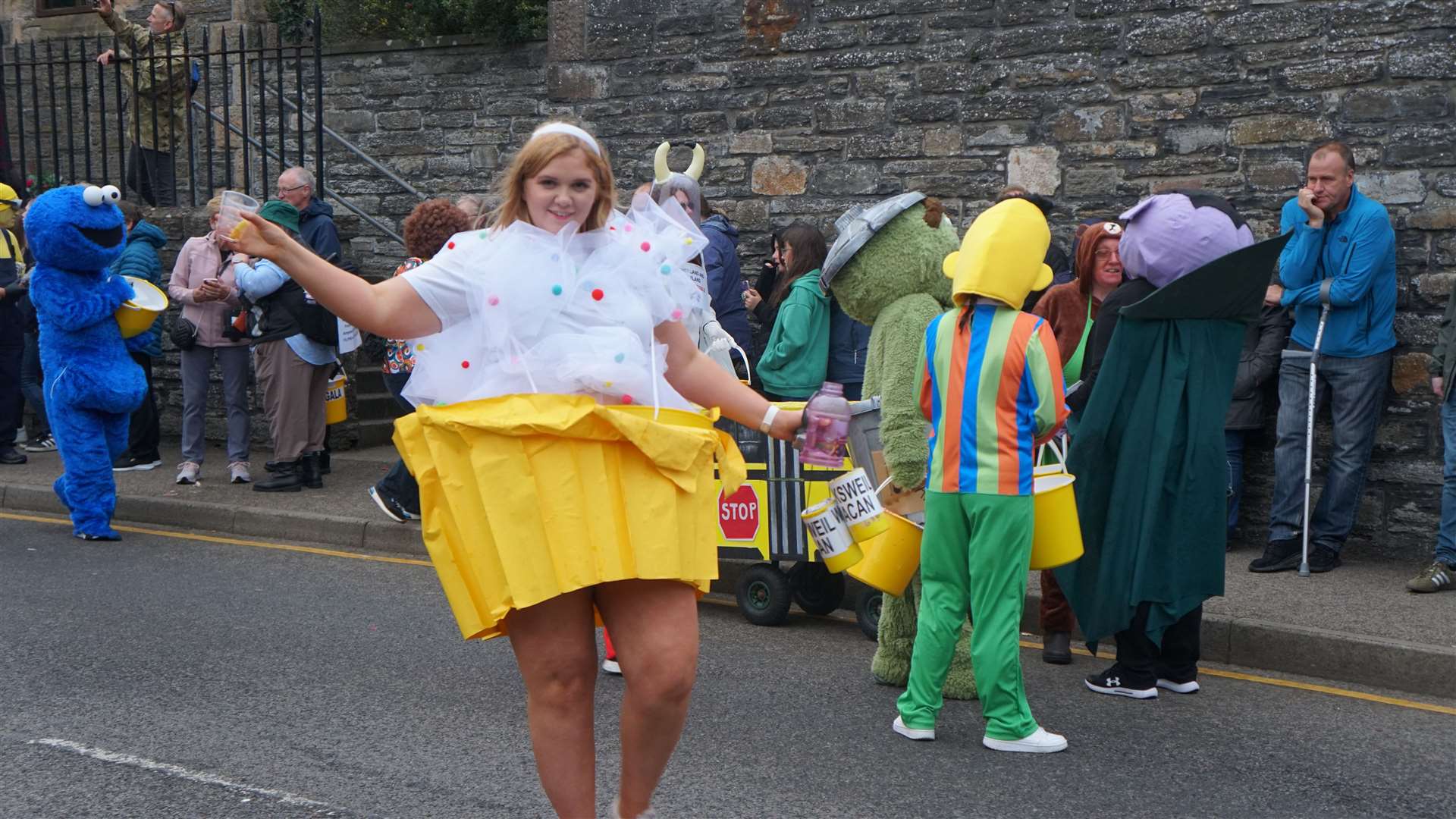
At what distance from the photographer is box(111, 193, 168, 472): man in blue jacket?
432 inches

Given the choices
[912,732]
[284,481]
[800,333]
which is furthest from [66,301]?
[912,732]

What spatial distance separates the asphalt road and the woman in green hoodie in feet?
4.18

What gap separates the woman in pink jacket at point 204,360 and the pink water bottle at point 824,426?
799 cm

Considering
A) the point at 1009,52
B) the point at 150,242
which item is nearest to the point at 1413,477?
the point at 1009,52

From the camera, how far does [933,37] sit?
976 centimetres

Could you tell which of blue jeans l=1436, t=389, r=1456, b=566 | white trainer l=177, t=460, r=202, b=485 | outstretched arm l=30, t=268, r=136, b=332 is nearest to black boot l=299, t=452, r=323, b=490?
white trainer l=177, t=460, r=202, b=485

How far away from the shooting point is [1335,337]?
25.6ft

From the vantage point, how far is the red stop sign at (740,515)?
22.7 ft

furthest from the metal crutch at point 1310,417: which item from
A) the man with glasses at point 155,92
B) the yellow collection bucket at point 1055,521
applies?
the man with glasses at point 155,92

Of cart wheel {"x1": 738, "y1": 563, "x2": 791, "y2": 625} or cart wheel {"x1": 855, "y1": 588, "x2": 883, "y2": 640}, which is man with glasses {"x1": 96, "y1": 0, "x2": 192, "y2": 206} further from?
cart wheel {"x1": 855, "y1": 588, "x2": 883, "y2": 640}

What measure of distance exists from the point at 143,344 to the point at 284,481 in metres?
1.60

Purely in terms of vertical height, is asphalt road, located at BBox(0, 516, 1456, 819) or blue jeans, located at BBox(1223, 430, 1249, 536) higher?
blue jeans, located at BBox(1223, 430, 1249, 536)

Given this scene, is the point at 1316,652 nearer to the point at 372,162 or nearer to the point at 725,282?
the point at 725,282

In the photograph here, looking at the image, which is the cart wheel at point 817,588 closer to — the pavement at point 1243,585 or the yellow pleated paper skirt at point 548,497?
the pavement at point 1243,585
